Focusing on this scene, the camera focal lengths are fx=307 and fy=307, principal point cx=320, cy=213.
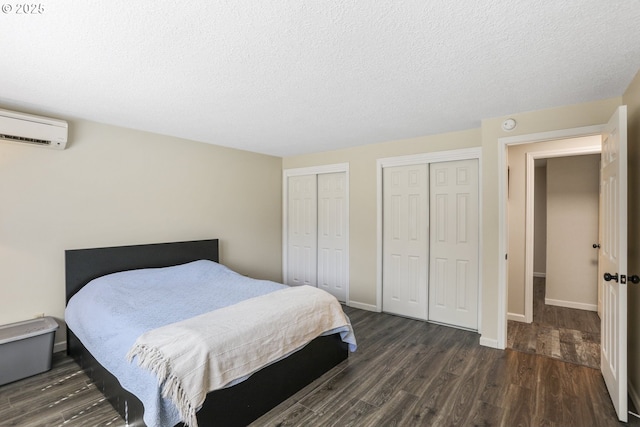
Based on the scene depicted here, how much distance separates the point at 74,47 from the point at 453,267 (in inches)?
148

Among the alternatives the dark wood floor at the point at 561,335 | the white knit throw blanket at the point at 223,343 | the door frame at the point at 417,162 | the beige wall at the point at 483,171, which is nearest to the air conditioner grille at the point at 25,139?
the white knit throw blanket at the point at 223,343

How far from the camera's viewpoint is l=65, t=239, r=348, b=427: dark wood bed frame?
1.80 meters

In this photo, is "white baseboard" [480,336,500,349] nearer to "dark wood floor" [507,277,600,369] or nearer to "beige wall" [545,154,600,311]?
"dark wood floor" [507,277,600,369]

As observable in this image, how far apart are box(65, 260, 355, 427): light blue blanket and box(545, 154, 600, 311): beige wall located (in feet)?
11.3

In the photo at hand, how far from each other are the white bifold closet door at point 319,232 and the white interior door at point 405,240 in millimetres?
632

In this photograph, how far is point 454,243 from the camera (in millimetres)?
3521

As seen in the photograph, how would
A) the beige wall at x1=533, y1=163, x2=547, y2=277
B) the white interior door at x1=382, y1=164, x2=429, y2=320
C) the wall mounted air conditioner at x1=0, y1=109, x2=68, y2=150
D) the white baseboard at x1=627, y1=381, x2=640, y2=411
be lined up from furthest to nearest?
1. the beige wall at x1=533, y1=163, x2=547, y2=277
2. the white interior door at x1=382, y1=164, x2=429, y2=320
3. the wall mounted air conditioner at x1=0, y1=109, x2=68, y2=150
4. the white baseboard at x1=627, y1=381, x2=640, y2=411

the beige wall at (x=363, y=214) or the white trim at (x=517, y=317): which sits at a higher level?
the beige wall at (x=363, y=214)

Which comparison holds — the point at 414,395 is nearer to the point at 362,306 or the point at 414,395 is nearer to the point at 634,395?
the point at 634,395

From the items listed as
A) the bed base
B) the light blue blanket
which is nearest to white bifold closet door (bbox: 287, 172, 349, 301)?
the light blue blanket

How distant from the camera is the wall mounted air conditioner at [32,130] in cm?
247

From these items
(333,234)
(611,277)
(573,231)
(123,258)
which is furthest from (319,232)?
(573,231)

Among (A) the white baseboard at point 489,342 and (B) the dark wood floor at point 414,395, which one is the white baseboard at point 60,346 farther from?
(A) the white baseboard at point 489,342

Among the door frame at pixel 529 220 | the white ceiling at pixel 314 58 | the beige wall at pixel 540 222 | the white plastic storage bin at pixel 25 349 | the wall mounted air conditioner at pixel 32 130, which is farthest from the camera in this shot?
the beige wall at pixel 540 222
